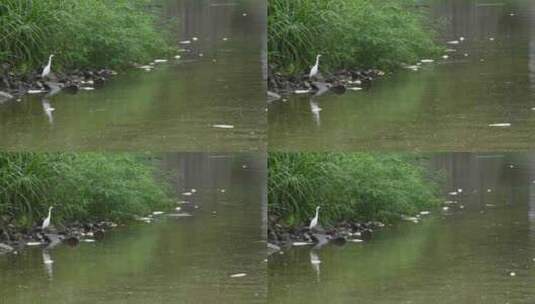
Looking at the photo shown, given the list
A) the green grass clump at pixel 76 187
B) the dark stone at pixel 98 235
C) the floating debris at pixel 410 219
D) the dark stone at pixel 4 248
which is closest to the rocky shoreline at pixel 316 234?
the floating debris at pixel 410 219

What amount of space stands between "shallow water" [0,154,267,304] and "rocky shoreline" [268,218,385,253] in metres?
0.08

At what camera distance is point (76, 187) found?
529cm

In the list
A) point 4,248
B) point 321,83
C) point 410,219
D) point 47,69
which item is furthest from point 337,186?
point 4,248

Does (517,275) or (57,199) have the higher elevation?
(57,199)

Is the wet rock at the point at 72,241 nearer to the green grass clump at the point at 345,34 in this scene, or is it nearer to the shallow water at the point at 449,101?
the shallow water at the point at 449,101

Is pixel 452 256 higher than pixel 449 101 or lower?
lower

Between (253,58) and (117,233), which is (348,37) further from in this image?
(117,233)

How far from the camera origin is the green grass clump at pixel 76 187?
5.21 m

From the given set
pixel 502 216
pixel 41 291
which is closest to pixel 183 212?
pixel 41 291

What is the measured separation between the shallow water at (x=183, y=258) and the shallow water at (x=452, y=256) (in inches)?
8.6

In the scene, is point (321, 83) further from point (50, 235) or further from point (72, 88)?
point (50, 235)

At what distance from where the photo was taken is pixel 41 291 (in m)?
5.16

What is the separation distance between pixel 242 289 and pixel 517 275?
1385mm

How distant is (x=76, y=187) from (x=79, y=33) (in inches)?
31.9
